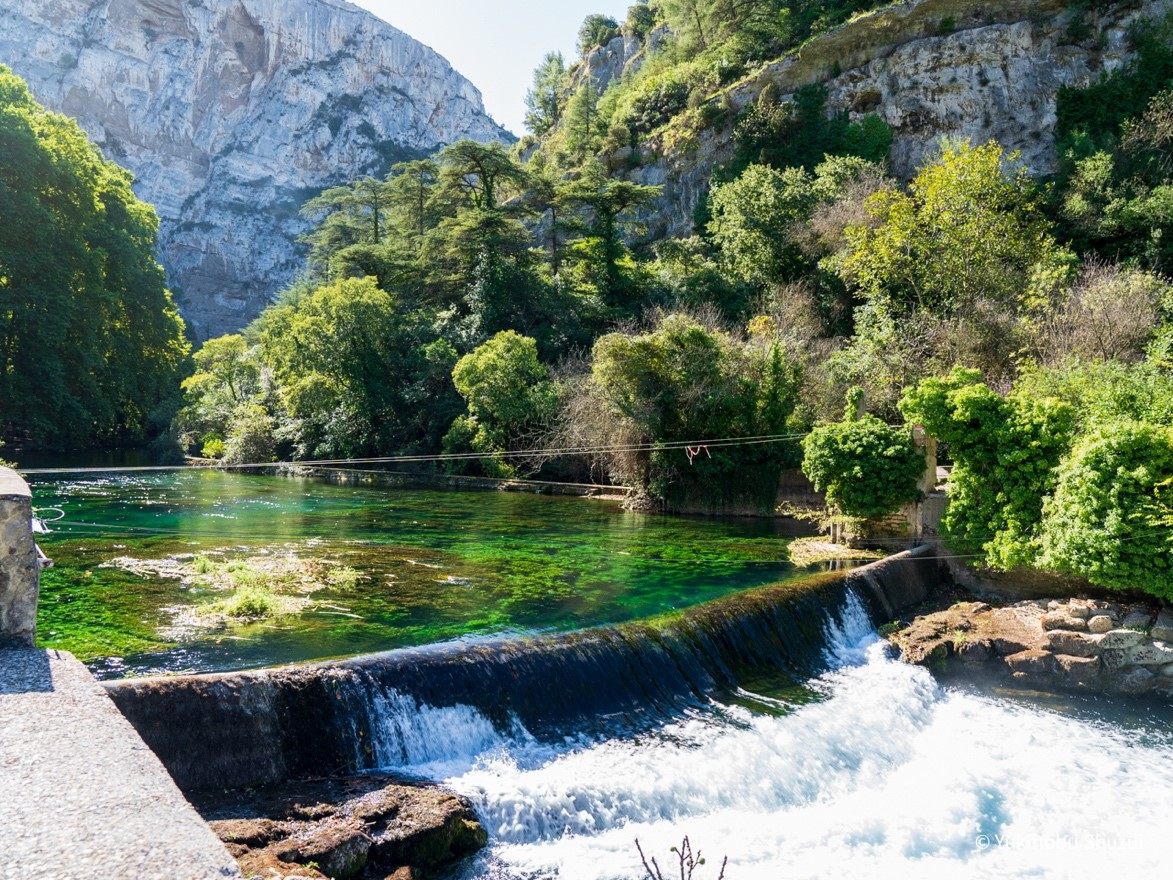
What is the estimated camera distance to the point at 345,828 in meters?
5.37

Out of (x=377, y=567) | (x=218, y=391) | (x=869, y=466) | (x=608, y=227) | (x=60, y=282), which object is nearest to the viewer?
(x=377, y=567)

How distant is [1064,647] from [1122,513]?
1.88 metres

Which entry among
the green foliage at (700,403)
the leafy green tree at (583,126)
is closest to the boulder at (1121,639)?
the green foliage at (700,403)

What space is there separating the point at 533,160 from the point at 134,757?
49.8 metres

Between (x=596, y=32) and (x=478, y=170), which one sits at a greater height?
(x=596, y=32)

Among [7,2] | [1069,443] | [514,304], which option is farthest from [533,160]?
[7,2]

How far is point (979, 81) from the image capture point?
31.8 m

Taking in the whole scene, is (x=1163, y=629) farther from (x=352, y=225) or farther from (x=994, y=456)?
(x=352, y=225)

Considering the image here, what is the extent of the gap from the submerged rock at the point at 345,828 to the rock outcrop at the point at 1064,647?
7162mm

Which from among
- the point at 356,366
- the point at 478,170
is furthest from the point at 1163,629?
the point at 478,170

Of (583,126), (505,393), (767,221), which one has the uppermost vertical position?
(583,126)

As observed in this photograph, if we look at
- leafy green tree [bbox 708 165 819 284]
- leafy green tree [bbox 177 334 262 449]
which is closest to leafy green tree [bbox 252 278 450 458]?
leafy green tree [bbox 177 334 262 449]

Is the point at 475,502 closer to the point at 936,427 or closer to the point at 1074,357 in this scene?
the point at 936,427

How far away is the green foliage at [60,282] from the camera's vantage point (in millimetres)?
24219
